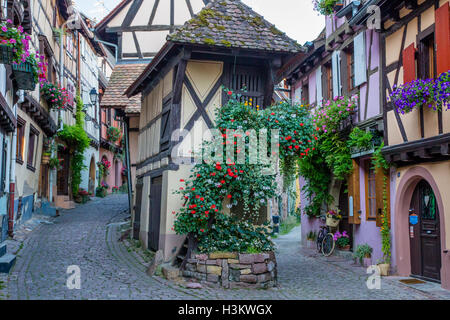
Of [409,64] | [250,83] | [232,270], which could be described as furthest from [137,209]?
[409,64]

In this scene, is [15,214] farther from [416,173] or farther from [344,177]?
[416,173]

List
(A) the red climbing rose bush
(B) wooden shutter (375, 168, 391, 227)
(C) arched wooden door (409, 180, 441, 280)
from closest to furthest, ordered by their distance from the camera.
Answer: (A) the red climbing rose bush
(C) arched wooden door (409, 180, 441, 280)
(B) wooden shutter (375, 168, 391, 227)

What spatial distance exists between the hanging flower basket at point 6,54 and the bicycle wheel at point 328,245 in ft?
28.6

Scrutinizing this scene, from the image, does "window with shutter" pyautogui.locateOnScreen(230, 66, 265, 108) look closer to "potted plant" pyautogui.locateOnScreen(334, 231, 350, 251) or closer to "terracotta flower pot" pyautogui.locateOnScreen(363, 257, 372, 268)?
"terracotta flower pot" pyautogui.locateOnScreen(363, 257, 372, 268)

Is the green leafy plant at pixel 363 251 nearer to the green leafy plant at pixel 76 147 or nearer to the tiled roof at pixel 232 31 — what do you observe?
the tiled roof at pixel 232 31

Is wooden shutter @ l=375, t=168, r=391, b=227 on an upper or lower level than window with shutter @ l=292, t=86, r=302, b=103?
lower

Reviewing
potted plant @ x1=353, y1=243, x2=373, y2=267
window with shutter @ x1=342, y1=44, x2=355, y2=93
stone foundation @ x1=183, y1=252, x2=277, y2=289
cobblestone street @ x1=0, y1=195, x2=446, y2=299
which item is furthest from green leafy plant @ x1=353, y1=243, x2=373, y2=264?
window with shutter @ x1=342, y1=44, x2=355, y2=93

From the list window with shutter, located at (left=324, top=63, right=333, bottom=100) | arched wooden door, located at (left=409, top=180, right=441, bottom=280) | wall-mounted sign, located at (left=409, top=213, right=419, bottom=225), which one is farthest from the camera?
window with shutter, located at (left=324, top=63, right=333, bottom=100)

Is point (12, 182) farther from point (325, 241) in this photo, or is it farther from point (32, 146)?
point (325, 241)

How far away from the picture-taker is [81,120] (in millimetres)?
21391

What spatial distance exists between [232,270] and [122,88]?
7.77m

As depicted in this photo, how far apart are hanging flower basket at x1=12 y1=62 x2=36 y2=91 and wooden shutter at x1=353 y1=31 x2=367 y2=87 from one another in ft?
24.1

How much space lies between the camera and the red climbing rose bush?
8.32 metres
